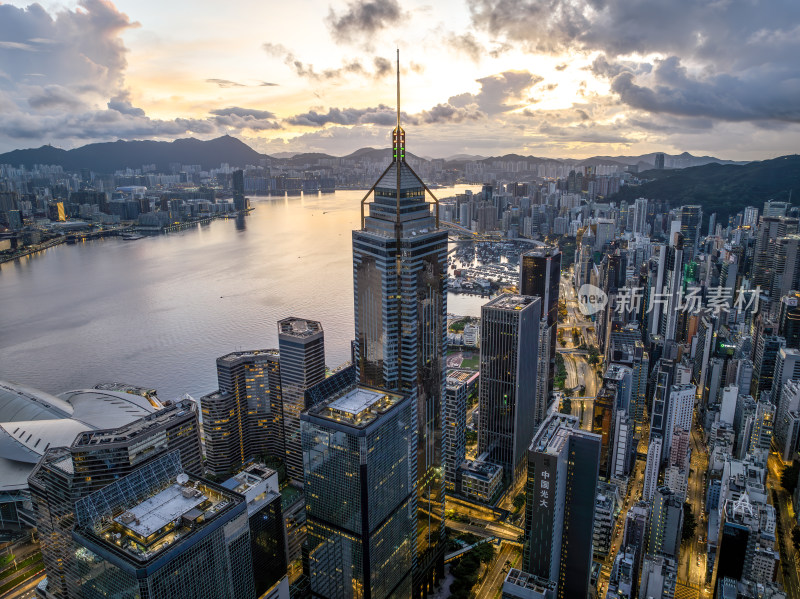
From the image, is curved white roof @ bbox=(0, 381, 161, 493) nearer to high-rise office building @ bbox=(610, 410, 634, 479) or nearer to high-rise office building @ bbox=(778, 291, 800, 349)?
high-rise office building @ bbox=(610, 410, 634, 479)

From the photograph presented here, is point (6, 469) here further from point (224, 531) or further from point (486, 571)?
point (486, 571)

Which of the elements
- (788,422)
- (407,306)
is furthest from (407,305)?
(788,422)

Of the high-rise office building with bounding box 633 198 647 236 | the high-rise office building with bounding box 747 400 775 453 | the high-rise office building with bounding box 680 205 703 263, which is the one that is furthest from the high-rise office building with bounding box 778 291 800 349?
the high-rise office building with bounding box 633 198 647 236

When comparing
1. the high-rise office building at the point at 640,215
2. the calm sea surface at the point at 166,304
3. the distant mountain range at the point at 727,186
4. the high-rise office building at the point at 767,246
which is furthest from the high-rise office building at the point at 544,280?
the distant mountain range at the point at 727,186

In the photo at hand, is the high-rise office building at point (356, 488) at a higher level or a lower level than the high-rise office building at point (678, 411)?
higher

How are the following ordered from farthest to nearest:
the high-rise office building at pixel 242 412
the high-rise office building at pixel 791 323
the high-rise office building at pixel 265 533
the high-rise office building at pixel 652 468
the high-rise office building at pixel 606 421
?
the high-rise office building at pixel 791 323 → the high-rise office building at pixel 242 412 → the high-rise office building at pixel 606 421 → the high-rise office building at pixel 652 468 → the high-rise office building at pixel 265 533

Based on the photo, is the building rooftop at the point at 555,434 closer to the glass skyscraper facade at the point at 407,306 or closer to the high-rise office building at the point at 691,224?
the glass skyscraper facade at the point at 407,306

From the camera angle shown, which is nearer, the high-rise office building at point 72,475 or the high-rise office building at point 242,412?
the high-rise office building at point 72,475
